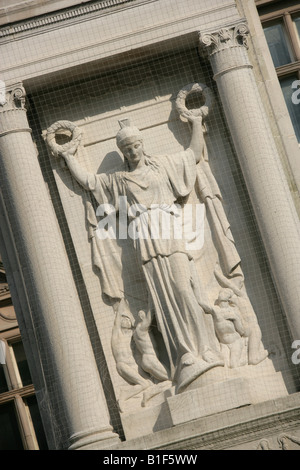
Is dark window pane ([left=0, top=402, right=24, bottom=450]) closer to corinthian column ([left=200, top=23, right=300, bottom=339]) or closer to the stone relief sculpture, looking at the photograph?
the stone relief sculpture

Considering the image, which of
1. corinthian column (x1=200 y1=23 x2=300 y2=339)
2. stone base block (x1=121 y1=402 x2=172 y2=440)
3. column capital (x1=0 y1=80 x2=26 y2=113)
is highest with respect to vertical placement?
column capital (x1=0 y1=80 x2=26 y2=113)

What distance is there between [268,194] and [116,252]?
4.82ft

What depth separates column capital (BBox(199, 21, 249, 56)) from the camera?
1166 centimetres

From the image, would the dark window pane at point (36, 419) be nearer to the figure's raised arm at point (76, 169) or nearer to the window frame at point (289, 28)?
the figure's raised arm at point (76, 169)

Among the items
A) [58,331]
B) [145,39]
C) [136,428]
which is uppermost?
[145,39]

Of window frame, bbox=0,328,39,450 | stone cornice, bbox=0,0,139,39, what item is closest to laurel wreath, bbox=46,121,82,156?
stone cornice, bbox=0,0,139,39

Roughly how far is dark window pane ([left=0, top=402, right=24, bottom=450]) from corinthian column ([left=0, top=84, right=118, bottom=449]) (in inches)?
195

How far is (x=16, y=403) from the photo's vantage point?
16.5 m

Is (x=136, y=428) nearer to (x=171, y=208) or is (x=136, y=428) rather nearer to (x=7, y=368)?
(x=171, y=208)

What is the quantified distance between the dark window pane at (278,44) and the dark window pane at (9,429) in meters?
6.21

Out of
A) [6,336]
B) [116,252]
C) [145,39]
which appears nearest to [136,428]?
[116,252]

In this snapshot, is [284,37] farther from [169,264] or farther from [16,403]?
[16,403]

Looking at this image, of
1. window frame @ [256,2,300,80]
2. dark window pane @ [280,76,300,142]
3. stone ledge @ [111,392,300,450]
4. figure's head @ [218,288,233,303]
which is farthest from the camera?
window frame @ [256,2,300,80]

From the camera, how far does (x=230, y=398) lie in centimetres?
1085
